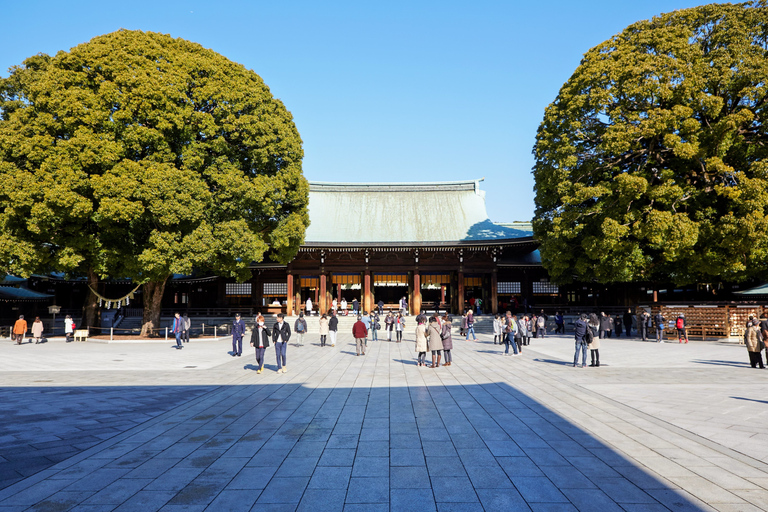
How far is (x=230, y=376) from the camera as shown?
1220 centimetres

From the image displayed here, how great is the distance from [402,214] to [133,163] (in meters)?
20.1

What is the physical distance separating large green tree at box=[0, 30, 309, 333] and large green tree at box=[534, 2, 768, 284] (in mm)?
14826

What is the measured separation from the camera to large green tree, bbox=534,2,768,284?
19.5 m

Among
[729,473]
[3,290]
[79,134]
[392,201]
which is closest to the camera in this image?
[729,473]

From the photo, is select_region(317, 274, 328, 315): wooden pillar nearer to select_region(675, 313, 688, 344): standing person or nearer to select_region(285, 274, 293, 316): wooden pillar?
select_region(285, 274, 293, 316): wooden pillar

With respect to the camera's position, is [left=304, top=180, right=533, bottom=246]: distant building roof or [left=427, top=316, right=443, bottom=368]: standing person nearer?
[left=427, top=316, right=443, bottom=368]: standing person

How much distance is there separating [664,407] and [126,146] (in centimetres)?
2147

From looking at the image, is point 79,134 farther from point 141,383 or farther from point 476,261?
point 476,261

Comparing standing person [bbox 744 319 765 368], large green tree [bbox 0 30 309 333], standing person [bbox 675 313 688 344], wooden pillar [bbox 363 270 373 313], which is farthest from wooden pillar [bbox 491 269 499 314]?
standing person [bbox 744 319 765 368]

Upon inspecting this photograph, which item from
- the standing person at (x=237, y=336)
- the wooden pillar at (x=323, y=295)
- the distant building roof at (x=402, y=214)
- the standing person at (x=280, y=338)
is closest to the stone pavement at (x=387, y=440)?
the standing person at (x=280, y=338)

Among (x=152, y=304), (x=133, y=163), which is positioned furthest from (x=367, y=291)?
(x=133, y=163)

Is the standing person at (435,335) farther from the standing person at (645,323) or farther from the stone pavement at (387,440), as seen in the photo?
the standing person at (645,323)

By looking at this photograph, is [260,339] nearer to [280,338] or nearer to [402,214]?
[280,338]

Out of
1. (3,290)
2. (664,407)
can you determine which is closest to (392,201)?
(3,290)
